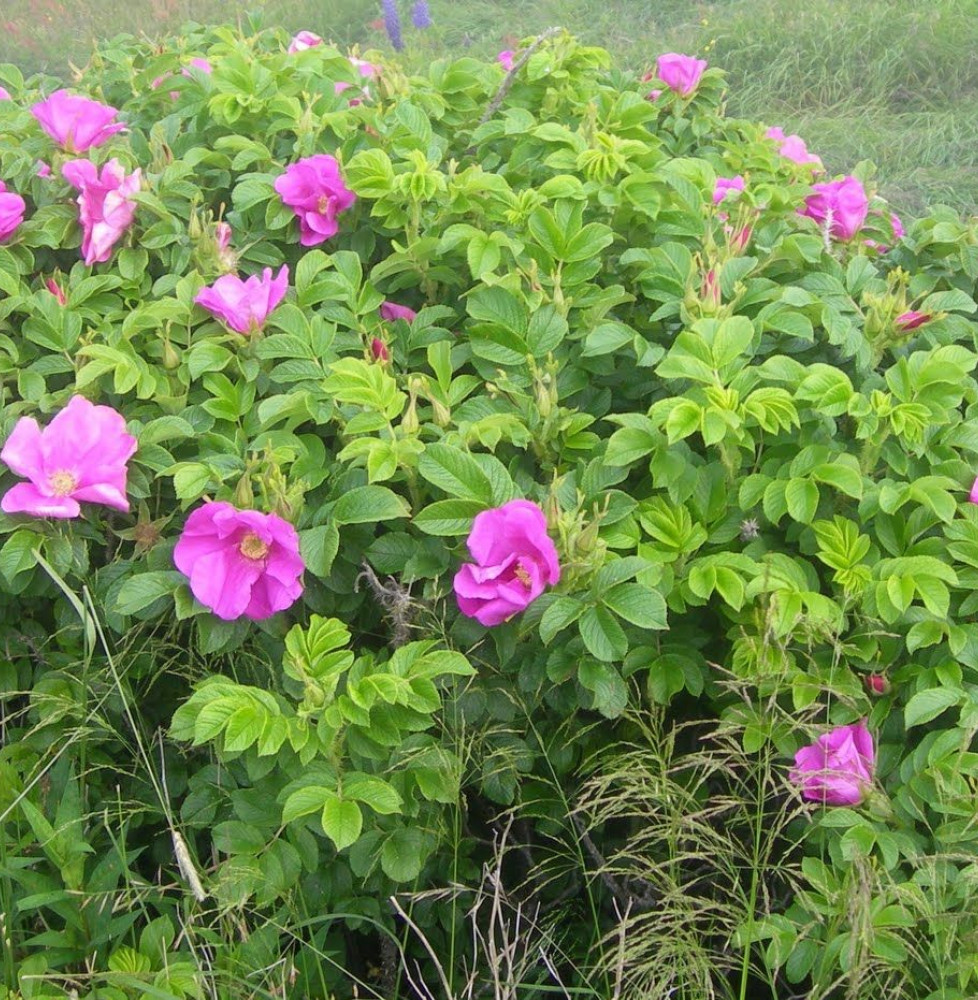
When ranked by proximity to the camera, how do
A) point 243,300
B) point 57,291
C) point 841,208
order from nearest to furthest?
point 243,300
point 57,291
point 841,208

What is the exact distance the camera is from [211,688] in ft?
4.28

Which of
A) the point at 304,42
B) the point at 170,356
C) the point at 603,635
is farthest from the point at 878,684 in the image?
the point at 304,42

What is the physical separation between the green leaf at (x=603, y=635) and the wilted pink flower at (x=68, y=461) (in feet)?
1.84

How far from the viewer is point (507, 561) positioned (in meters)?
1.28

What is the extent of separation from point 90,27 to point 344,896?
312 inches

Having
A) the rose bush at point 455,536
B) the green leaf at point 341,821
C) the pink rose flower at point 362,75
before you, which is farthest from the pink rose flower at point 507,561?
the pink rose flower at point 362,75

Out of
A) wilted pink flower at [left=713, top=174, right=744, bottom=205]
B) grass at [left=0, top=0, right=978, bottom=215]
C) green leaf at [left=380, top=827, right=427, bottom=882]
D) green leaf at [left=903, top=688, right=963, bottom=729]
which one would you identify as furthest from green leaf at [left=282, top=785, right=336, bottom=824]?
grass at [left=0, top=0, right=978, bottom=215]

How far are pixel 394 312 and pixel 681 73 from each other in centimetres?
79

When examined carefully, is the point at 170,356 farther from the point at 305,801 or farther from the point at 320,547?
the point at 305,801

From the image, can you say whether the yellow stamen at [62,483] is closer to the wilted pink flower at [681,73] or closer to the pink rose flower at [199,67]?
the pink rose flower at [199,67]

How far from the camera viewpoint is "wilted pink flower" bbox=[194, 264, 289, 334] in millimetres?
1522

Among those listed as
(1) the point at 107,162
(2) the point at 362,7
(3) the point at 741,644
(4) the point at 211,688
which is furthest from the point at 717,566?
(2) the point at 362,7

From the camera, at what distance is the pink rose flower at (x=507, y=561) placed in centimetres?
127

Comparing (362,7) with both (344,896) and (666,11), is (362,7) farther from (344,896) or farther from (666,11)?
(344,896)
